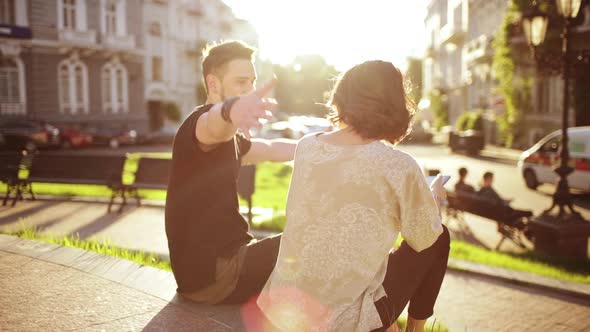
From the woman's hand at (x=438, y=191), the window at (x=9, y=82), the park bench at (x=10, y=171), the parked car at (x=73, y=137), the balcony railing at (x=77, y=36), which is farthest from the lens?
the balcony railing at (x=77, y=36)

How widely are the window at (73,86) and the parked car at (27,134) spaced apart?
14.2 feet

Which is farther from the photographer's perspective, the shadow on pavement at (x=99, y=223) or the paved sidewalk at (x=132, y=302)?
the shadow on pavement at (x=99, y=223)

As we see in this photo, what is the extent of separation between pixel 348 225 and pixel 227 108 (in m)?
0.69

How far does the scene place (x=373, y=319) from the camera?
243cm

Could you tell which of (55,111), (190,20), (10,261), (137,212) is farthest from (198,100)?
(10,261)

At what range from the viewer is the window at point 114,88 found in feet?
115

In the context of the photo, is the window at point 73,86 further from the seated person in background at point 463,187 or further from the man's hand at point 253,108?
the man's hand at point 253,108

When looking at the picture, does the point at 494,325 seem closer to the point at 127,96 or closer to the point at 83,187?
the point at 83,187

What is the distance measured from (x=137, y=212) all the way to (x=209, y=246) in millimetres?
6470

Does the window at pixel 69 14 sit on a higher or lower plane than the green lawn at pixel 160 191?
higher

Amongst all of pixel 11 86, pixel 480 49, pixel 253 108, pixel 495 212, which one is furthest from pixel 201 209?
pixel 480 49

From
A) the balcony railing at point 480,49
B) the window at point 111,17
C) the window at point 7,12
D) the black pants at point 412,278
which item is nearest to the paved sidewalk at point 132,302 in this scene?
A: the black pants at point 412,278

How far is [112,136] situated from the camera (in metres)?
31.1

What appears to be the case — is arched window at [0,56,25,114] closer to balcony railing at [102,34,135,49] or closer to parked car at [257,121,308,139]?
balcony railing at [102,34,135,49]
